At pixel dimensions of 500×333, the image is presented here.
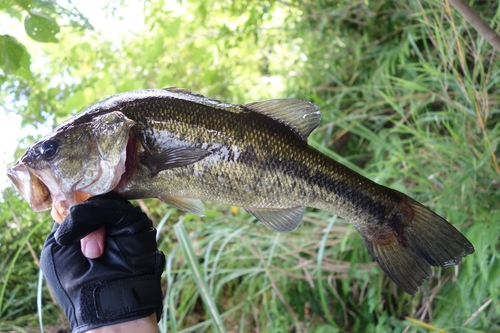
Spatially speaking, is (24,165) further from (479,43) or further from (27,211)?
(479,43)

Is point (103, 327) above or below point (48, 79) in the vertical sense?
below

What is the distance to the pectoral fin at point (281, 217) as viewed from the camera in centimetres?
134

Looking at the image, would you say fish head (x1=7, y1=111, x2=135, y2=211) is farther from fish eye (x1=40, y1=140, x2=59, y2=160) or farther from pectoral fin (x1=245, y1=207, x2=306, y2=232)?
pectoral fin (x1=245, y1=207, x2=306, y2=232)

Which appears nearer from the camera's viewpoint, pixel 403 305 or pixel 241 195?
pixel 241 195

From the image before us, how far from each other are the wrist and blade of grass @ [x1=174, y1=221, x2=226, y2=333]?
33 centimetres

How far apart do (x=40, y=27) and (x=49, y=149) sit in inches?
23.7

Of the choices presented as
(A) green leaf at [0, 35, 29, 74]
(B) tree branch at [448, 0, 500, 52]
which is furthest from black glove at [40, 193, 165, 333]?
(B) tree branch at [448, 0, 500, 52]

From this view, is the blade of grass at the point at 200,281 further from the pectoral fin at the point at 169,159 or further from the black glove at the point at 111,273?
the pectoral fin at the point at 169,159

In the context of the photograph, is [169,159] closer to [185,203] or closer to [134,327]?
[185,203]

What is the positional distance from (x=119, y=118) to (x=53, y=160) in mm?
211

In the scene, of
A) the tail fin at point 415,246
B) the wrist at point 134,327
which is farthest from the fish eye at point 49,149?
the tail fin at point 415,246

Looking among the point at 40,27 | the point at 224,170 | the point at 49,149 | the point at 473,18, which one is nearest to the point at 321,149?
the point at 473,18

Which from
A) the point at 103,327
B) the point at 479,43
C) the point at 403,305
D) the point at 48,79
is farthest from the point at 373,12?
the point at 103,327

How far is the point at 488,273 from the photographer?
194cm
